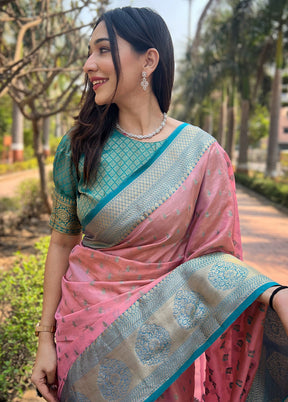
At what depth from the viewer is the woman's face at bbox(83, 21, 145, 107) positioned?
129 centimetres

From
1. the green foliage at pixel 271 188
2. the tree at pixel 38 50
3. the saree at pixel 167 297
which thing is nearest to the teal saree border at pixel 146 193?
the saree at pixel 167 297

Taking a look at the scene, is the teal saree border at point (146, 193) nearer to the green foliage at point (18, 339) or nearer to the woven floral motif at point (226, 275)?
the woven floral motif at point (226, 275)

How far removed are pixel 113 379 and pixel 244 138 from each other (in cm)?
1916

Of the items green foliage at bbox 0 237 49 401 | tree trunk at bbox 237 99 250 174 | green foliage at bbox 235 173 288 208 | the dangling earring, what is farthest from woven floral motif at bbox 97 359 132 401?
tree trunk at bbox 237 99 250 174

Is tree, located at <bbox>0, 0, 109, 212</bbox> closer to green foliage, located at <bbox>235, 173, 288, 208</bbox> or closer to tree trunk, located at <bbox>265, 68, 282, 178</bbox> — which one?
green foliage, located at <bbox>235, 173, 288, 208</bbox>

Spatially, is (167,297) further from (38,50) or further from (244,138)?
(244,138)

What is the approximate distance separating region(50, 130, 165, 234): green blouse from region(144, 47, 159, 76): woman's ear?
22 centimetres

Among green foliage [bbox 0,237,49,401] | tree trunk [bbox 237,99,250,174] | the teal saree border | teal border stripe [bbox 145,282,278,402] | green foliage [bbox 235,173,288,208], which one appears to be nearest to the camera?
teal border stripe [bbox 145,282,278,402]

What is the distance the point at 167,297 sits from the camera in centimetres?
122

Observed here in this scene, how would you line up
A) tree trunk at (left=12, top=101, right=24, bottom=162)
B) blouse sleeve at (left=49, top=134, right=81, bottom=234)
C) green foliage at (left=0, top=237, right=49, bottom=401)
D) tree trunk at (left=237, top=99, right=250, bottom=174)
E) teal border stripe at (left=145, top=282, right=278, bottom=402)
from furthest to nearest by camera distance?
tree trunk at (left=12, top=101, right=24, bottom=162) → tree trunk at (left=237, top=99, right=250, bottom=174) → green foliage at (left=0, top=237, right=49, bottom=401) → blouse sleeve at (left=49, top=134, right=81, bottom=234) → teal border stripe at (left=145, top=282, right=278, bottom=402)

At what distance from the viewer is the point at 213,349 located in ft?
4.10

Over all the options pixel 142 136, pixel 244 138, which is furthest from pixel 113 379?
pixel 244 138

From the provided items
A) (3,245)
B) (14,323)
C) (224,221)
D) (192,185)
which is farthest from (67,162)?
(3,245)

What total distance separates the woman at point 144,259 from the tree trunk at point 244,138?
710 inches
